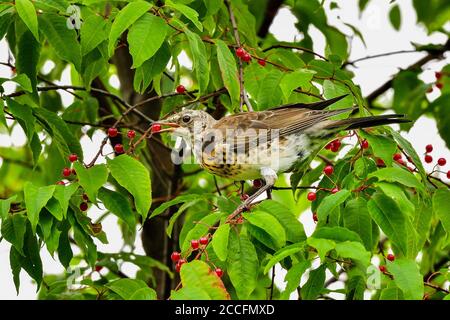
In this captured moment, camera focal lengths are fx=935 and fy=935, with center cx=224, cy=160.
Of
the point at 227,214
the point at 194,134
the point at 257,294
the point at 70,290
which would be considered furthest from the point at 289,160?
the point at 257,294

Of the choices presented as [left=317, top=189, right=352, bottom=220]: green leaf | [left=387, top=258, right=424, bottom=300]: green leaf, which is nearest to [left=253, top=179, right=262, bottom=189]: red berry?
[left=317, top=189, right=352, bottom=220]: green leaf

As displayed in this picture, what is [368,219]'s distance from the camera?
4.17 metres

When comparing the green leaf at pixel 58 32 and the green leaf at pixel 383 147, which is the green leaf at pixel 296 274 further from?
the green leaf at pixel 58 32

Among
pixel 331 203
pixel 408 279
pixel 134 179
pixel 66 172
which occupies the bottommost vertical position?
pixel 408 279

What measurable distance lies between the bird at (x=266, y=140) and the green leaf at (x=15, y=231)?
1.17 meters

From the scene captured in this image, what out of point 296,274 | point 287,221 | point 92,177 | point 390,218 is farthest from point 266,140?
point 296,274

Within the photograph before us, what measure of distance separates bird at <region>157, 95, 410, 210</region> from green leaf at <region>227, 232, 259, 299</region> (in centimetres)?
102

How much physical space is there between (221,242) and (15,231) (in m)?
1.10

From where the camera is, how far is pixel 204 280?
146 inches

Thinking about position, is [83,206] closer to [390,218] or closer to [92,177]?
[92,177]
